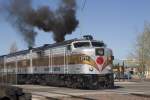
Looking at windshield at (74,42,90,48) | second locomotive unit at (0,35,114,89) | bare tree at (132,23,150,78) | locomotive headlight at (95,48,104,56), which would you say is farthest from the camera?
bare tree at (132,23,150,78)

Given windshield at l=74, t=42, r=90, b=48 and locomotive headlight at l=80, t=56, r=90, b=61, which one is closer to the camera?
locomotive headlight at l=80, t=56, r=90, b=61

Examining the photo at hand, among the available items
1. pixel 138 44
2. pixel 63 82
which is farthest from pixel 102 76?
pixel 138 44

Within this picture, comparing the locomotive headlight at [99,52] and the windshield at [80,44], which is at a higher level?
the windshield at [80,44]

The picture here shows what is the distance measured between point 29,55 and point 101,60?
13.8 m

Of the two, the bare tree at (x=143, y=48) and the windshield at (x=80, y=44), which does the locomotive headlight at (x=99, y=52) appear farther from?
the bare tree at (x=143, y=48)

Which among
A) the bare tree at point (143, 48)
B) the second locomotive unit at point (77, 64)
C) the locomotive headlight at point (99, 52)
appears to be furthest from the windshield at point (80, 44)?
the bare tree at point (143, 48)

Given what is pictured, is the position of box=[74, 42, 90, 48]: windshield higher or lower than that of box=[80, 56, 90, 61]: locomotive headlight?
higher

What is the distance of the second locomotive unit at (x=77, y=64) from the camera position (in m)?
30.8

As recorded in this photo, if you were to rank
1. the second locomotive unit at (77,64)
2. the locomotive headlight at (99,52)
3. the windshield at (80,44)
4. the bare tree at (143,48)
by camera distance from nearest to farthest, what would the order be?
the second locomotive unit at (77,64), the locomotive headlight at (99,52), the windshield at (80,44), the bare tree at (143,48)

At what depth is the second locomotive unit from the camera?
1211 inches

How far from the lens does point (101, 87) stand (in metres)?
31.3

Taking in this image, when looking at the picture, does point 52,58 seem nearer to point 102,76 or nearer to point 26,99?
point 102,76

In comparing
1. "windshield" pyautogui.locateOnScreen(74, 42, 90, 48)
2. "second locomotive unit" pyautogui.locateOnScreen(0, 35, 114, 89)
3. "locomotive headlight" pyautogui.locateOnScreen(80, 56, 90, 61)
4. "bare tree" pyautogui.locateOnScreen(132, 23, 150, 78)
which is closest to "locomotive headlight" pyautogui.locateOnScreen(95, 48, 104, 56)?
"second locomotive unit" pyautogui.locateOnScreen(0, 35, 114, 89)

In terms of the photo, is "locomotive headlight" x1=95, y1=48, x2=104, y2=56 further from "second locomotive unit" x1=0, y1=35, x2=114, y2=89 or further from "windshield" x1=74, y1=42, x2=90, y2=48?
"windshield" x1=74, y1=42, x2=90, y2=48
